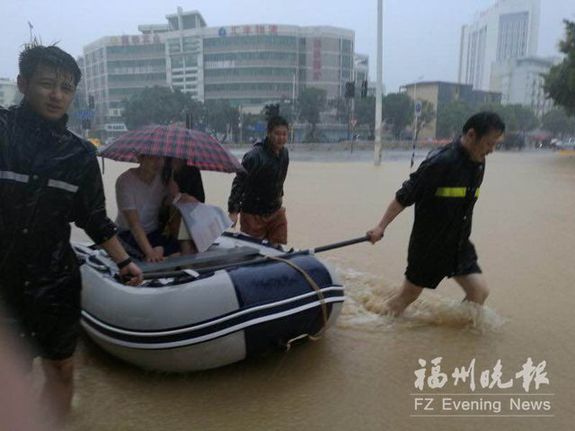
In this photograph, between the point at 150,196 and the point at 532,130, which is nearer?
the point at 150,196

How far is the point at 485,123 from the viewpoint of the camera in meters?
3.36

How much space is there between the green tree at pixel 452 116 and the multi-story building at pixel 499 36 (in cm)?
383

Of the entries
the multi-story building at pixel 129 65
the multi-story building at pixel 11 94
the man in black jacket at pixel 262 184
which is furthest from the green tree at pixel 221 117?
the man in black jacket at pixel 262 184

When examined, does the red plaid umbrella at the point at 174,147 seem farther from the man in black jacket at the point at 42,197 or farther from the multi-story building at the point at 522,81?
the multi-story building at the point at 522,81

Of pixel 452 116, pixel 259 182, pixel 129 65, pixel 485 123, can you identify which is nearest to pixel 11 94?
pixel 259 182

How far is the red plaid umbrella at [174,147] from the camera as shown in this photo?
3.41m

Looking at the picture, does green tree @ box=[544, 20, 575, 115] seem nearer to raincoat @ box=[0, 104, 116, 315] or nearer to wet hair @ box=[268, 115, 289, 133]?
wet hair @ box=[268, 115, 289, 133]

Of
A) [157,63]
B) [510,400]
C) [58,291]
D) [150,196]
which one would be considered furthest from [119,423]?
[157,63]

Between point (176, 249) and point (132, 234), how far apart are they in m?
0.34

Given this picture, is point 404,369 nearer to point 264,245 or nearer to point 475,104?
point 264,245

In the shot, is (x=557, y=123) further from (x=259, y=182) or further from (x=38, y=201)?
(x=38, y=201)

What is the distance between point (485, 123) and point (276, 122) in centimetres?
167

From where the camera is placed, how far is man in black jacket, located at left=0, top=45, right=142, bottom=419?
1.99 metres

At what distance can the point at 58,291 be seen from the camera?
2129 millimetres
